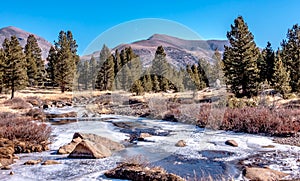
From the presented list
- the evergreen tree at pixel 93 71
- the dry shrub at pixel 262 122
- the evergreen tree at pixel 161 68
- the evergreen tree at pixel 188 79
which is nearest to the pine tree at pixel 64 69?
the evergreen tree at pixel 93 71

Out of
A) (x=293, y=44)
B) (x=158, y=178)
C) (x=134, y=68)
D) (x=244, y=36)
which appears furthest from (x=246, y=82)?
(x=158, y=178)

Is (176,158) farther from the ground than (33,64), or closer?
closer

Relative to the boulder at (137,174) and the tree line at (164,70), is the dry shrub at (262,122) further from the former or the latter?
the tree line at (164,70)

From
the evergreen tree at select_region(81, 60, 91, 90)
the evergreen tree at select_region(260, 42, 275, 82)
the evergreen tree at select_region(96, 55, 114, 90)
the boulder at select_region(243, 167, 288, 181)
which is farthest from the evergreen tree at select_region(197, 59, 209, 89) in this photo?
the boulder at select_region(243, 167, 288, 181)

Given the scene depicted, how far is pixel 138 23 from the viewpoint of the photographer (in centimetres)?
1523

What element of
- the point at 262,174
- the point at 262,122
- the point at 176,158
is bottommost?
the point at 176,158

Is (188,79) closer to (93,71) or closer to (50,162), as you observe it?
(93,71)

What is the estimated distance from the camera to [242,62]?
32.6 meters

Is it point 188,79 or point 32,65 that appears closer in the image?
point 188,79

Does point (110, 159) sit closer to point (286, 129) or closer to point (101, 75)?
point (286, 129)

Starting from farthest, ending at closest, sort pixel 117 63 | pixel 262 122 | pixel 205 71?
pixel 117 63
pixel 205 71
pixel 262 122

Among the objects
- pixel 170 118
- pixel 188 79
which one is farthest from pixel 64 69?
pixel 170 118

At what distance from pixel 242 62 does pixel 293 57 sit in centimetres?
1263

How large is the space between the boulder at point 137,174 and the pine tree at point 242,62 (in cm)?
2754
